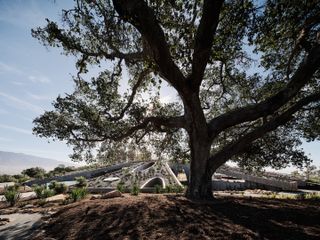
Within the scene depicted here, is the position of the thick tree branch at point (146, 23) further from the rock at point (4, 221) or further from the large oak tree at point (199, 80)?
the rock at point (4, 221)

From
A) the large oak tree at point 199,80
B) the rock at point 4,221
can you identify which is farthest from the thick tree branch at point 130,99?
the rock at point 4,221

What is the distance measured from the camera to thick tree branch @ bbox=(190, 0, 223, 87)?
556 cm

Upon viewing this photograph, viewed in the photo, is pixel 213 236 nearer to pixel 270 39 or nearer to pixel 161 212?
pixel 161 212

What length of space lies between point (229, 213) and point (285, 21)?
6634mm

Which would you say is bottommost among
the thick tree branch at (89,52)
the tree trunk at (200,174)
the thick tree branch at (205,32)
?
the tree trunk at (200,174)

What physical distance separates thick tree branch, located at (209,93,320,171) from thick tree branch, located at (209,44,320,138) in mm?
782

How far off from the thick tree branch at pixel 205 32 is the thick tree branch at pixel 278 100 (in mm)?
2380

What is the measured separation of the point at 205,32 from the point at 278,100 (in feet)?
13.0

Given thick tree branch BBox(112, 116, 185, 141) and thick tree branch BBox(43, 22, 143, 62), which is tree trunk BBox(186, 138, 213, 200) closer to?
thick tree branch BBox(112, 116, 185, 141)

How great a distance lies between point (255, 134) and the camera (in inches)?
364

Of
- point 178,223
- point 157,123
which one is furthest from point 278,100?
point 178,223

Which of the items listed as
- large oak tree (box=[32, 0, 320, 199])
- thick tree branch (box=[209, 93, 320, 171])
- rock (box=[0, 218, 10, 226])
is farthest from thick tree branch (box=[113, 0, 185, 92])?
rock (box=[0, 218, 10, 226])

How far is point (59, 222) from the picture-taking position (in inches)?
257

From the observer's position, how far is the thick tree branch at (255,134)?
29.7 ft
